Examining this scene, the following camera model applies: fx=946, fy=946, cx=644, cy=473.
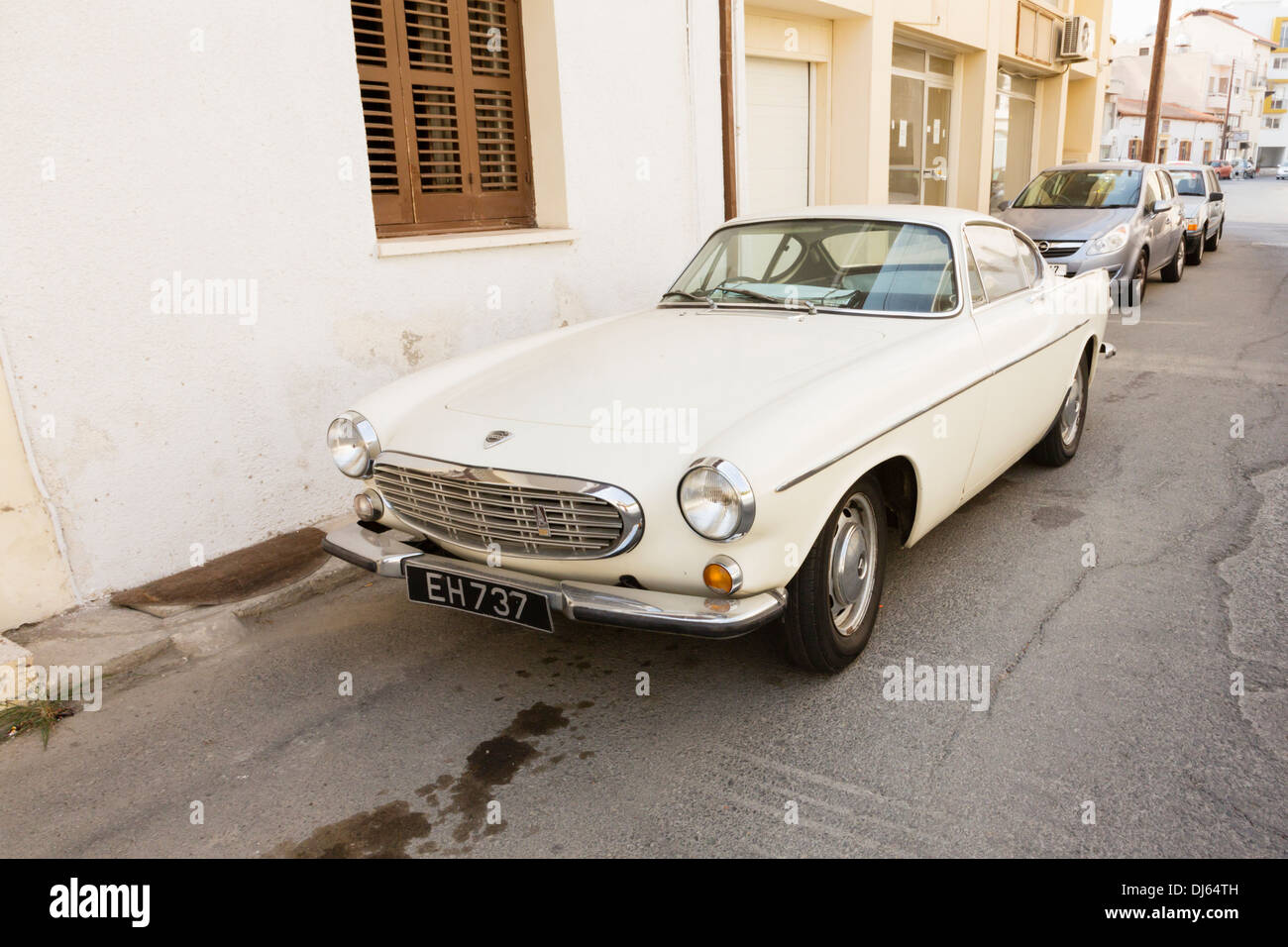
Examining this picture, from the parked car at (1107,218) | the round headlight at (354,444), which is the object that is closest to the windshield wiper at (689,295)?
the round headlight at (354,444)

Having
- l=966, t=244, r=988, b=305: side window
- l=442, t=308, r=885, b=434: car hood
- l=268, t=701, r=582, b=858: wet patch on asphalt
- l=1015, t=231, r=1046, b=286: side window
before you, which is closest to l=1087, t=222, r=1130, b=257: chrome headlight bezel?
l=1015, t=231, r=1046, b=286: side window

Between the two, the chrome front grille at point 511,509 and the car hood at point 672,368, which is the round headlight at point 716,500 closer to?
the chrome front grille at point 511,509

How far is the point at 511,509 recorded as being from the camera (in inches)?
119

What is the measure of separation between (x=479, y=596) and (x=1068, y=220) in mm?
9730

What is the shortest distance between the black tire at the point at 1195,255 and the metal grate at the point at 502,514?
15.3 m

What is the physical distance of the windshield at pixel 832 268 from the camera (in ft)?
13.1

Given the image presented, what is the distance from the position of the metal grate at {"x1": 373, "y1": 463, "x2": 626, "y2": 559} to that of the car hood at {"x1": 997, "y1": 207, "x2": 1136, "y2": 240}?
342 inches

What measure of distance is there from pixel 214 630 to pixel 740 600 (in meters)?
2.42

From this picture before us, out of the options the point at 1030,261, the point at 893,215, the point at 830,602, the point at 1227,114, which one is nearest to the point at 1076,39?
the point at 1030,261

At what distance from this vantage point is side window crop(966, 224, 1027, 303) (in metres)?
4.34

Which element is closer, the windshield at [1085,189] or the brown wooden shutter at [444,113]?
the brown wooden shutter at [444,113]

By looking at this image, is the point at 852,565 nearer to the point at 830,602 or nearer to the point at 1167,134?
the point at 830,602

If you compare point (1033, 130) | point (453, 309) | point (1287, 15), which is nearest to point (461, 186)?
point (453, 309)
